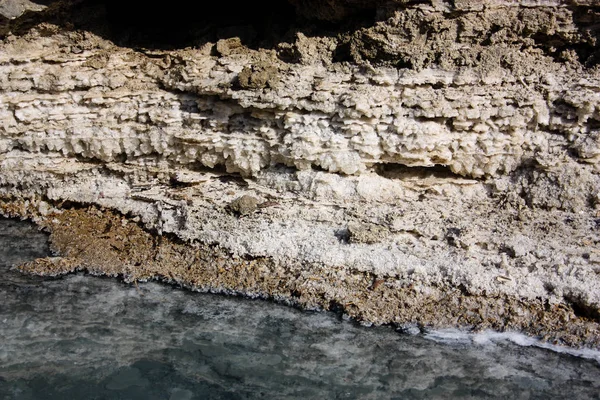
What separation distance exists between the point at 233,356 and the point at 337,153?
8.25 feet

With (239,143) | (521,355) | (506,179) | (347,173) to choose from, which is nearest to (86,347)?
(239,143)

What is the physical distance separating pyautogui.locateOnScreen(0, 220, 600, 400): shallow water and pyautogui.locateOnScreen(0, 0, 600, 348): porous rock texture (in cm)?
29

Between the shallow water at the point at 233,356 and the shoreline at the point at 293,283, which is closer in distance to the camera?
the shallow water at the point at 233,356

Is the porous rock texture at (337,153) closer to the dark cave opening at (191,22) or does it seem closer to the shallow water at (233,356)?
the dark cave opening at (191,22)

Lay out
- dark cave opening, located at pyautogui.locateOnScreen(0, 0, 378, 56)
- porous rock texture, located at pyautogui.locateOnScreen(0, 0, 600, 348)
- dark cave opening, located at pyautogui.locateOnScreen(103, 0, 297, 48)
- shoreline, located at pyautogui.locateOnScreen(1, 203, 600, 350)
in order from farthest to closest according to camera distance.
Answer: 1. dark cave opening, located at pyautogui.locateOnScreen(103, 0, 297, 48)
2. dark cave opening, located at pyautogui.locateOnScreen(0, 0, 378, 56)
3. porous rock texture, located at pyautogui.locateOnScreen(0, 0, 600, 348)
4. shoreline, located at pyautogui.locateOnScreen(1, 203, 600, 350)

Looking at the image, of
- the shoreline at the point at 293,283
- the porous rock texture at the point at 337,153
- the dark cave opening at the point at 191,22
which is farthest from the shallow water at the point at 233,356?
the dark cave opening at the point at 191,22

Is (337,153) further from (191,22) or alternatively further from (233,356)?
(191,22)

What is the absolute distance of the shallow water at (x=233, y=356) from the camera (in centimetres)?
501

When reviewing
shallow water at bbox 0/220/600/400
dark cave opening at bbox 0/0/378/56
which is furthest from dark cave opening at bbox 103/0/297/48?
shallow water at bbox 0/220/600/400

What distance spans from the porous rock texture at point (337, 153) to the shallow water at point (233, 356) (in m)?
0.29

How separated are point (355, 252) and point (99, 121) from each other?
3.54 metres

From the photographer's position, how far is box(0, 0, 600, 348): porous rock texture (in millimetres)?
6047

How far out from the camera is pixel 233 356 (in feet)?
17.7

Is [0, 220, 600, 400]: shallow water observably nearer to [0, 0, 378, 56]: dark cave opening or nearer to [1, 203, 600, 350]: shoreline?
[1, 203, 600, 350]: shoreline
